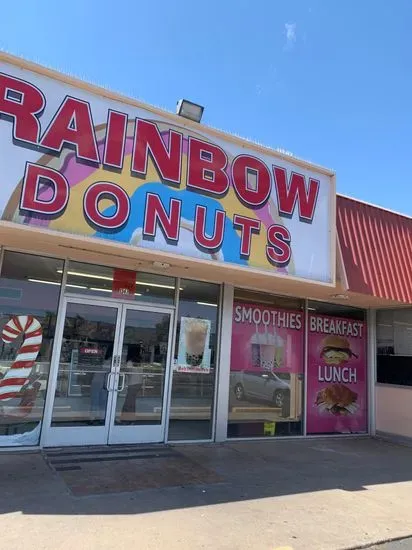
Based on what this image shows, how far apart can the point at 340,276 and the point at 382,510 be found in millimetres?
4088

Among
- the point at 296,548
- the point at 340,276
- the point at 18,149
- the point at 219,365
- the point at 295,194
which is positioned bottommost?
the point at 296,548

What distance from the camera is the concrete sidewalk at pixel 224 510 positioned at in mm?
4398

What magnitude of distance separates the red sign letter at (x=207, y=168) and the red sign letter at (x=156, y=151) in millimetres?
235

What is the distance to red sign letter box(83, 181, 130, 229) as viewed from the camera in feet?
20.7

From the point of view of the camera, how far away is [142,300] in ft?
27.1

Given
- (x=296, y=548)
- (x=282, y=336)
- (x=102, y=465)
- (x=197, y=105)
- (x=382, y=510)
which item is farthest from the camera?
(x=282, y=336)

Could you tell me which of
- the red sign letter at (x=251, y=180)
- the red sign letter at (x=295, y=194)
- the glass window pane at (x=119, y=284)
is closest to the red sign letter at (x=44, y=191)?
the glass window pane at (x=119, y=284)

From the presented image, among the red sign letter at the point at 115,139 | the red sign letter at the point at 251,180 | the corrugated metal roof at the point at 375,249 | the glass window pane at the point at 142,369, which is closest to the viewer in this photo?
the red sign letter at the point at 115,139

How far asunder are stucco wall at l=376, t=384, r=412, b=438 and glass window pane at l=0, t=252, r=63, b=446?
24.1 ft

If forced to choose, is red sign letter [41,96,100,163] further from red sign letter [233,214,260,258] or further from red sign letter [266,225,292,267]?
red sign letter [266,225,292,267]

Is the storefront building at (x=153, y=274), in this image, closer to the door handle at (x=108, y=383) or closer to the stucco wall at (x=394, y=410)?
the door handle at (x=108, y=383)

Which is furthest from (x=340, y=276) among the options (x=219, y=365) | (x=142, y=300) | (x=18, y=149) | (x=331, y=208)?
(x=18, y=149)

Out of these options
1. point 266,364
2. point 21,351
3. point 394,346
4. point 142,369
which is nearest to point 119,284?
point 142,369

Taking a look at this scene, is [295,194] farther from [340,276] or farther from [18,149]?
[18,149]
